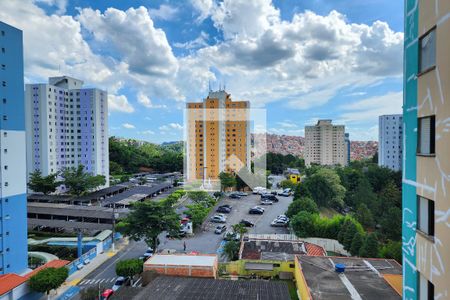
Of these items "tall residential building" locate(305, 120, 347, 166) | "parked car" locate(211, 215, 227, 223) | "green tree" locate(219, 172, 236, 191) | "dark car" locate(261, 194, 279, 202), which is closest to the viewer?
"parked car" locate(211, 215, 227, 223)

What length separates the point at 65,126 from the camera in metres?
32.5

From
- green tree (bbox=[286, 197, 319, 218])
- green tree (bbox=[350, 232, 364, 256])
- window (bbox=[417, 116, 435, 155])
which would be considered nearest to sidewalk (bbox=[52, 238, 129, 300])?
green tree (bbox=[286, 197, 319, 218])

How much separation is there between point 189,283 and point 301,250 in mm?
6150

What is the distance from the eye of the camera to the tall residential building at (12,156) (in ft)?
40.5

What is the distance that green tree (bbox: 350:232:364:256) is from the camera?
553 inches

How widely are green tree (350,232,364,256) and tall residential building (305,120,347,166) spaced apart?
43.4 metres

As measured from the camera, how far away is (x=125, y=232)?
1398 centimetres

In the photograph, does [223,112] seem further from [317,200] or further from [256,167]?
[317,200]

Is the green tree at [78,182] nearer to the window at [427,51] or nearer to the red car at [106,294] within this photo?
the red car at [106,294]

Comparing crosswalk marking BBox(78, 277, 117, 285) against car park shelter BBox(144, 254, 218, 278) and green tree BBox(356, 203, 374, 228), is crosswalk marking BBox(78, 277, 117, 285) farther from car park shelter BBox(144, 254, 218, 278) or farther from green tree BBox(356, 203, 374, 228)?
green tree BBox(356, 203, 374, 228)

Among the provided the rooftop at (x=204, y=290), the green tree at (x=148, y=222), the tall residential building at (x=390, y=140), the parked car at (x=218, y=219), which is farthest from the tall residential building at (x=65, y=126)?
the tall residential building at (x=390, y=140)

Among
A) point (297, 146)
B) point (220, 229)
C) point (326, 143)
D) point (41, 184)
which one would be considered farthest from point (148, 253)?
point (297, 146)

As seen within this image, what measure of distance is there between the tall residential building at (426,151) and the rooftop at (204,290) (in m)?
6.72

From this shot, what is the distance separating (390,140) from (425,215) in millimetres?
40615
